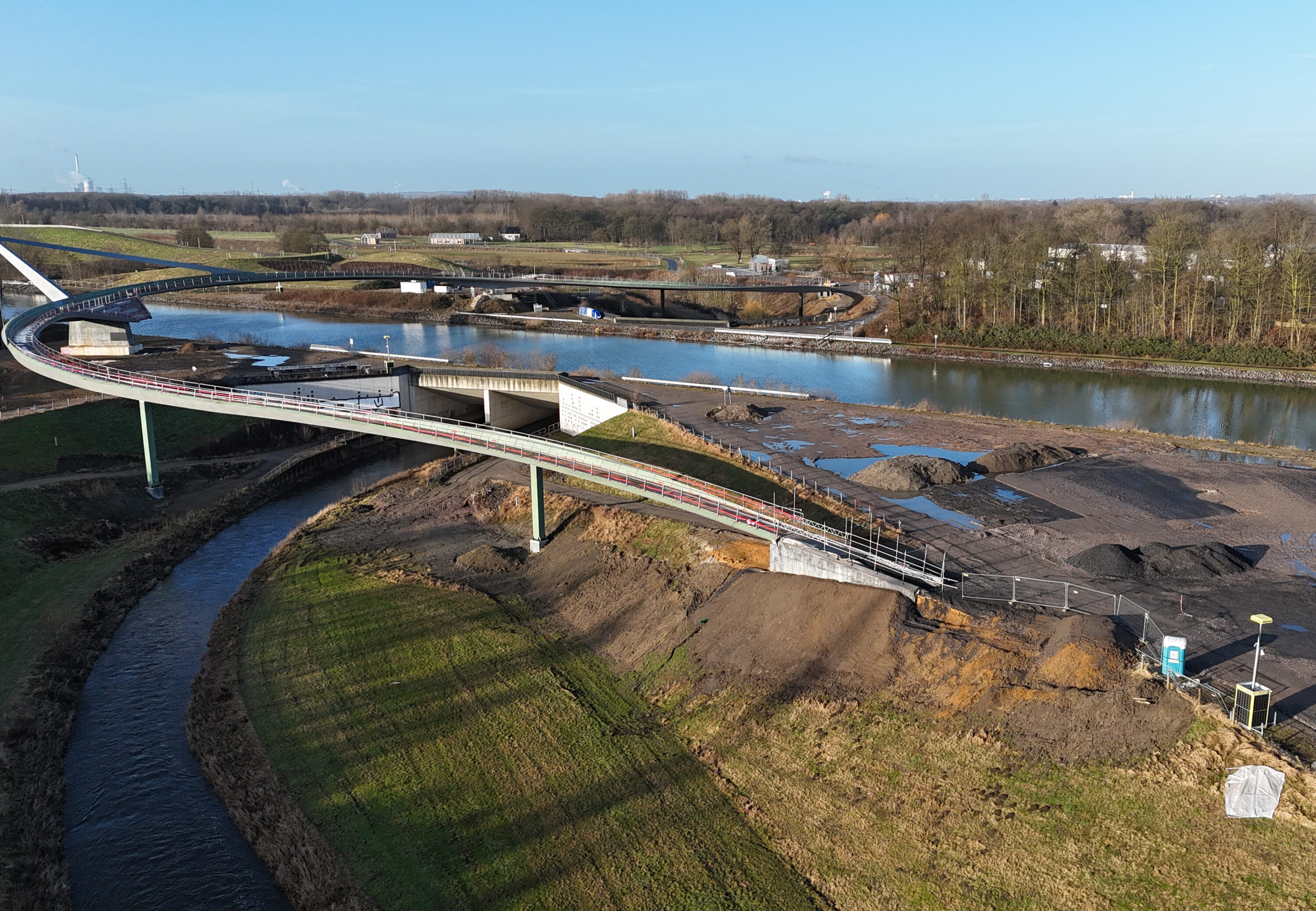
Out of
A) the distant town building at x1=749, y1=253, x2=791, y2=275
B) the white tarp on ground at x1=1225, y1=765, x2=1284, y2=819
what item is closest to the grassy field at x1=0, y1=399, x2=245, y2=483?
the white tarp on ground at x1=1225, y1=765, x2=1284, y2=819

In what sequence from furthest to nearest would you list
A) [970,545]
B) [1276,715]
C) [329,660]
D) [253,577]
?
[253,577], [970,545], [329,660], [1276,715]

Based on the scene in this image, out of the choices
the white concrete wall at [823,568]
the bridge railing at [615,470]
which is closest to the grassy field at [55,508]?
the bridge railing at [615,470]

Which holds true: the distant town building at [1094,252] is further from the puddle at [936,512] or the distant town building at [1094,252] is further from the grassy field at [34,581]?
the grassy field at [34,581]

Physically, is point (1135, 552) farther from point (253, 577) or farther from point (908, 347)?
point (908, 347)

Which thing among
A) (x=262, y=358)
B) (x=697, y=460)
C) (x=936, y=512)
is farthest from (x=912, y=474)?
(x=262, y=358)

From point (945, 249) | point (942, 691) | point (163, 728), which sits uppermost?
point (945, 249)

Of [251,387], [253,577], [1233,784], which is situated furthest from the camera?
[251,387]

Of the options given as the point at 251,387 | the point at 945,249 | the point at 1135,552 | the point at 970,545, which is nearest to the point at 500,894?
the point at 970,545

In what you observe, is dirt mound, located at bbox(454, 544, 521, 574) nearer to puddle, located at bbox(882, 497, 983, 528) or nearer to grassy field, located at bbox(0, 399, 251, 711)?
grassy field, located at bbox(0, 399, 251, 711)
